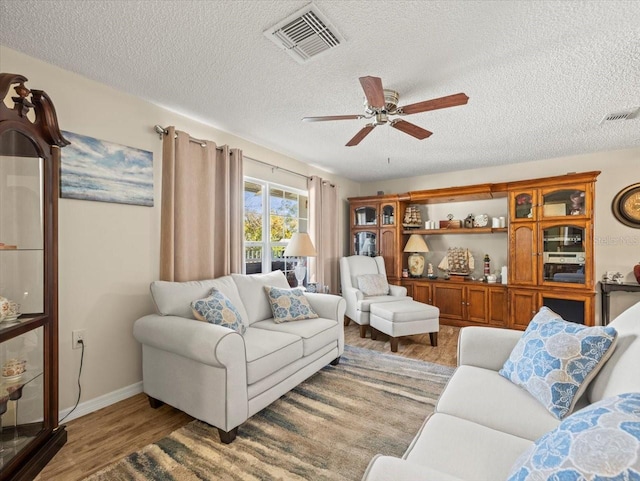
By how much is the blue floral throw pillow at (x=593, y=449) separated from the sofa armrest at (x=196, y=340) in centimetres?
147

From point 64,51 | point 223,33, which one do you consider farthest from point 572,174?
point 64,51

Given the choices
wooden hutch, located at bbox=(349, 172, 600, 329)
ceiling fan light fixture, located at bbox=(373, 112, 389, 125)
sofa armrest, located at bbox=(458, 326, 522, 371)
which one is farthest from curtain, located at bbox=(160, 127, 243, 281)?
wooden hutch, located at bbox=(349, 172, 600, 329)

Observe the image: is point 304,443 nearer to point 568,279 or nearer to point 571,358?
point 571,358

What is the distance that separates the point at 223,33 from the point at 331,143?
1.98 meters

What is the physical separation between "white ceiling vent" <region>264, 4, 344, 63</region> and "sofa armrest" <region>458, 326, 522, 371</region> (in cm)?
199

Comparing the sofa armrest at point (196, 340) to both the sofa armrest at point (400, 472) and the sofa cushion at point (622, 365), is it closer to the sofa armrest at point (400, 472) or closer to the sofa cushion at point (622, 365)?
the sofa armrest at point (400, 472)

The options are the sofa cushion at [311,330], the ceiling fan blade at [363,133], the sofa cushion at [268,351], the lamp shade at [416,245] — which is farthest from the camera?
the lamp shade at [416,245]

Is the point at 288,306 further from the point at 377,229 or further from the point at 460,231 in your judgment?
the point at 460,231

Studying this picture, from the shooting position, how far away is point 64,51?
188 centimetres

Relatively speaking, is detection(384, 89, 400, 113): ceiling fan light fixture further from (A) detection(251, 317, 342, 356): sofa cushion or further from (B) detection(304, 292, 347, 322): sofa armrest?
(A) detection(251, 317, 342, 356): sofa cushion

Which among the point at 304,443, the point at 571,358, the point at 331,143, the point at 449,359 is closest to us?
the point at 571,358

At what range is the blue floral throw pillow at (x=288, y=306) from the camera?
2.83m

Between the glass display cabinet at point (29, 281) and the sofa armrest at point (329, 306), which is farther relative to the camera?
the sofa armrest at point (329, 306)

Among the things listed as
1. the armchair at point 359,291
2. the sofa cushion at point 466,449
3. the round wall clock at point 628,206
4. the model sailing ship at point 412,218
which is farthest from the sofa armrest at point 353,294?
the round wall clock at point 628,206
